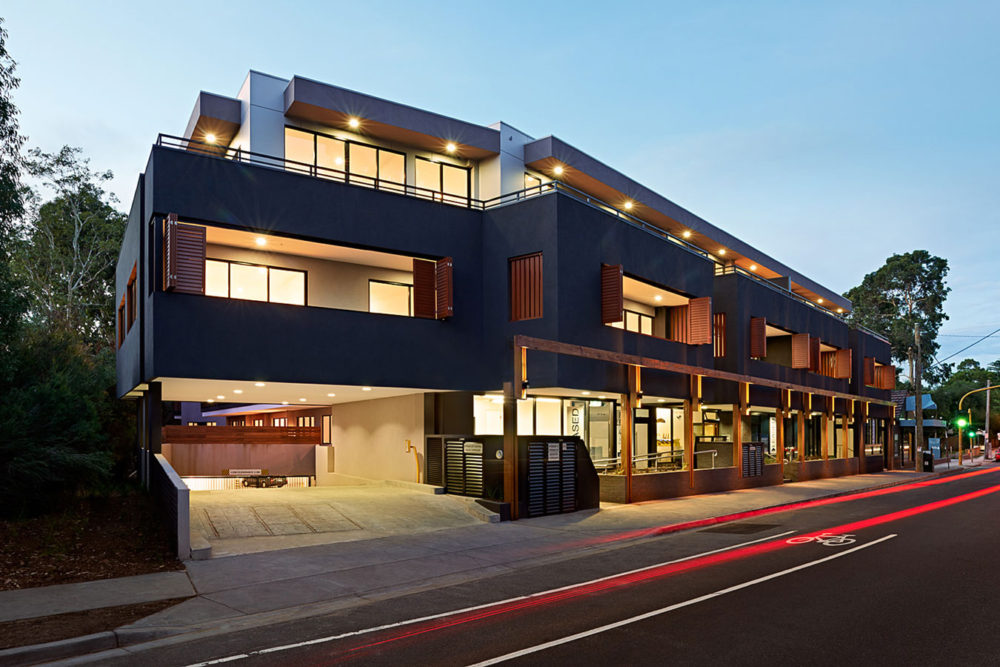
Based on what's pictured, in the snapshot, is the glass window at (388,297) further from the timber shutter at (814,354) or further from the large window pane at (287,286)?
the timber shutter at (814,354)

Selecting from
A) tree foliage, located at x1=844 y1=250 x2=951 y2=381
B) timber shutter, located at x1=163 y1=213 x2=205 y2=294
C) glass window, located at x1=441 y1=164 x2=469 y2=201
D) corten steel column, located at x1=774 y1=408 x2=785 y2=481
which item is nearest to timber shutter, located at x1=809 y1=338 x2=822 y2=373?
corten steel column, located at x1=774 y1=408 x2=785 y2=481

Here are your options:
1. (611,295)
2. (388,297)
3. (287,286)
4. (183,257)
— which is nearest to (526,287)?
(611,295)

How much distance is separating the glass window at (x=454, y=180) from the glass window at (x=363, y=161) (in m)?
2.68

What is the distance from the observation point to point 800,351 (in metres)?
39.4

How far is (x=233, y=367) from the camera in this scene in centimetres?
1908

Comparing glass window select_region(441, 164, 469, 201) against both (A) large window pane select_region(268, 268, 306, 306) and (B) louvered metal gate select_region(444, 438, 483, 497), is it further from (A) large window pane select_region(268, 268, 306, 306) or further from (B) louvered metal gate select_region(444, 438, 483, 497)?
(B) louvered metal gate select_region(444, 438, 483, 497)

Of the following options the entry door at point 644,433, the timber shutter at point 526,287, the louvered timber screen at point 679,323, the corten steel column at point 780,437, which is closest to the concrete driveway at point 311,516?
the timber shutter at point 526,287

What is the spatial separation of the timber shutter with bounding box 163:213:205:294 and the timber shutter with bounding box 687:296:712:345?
18734 mm

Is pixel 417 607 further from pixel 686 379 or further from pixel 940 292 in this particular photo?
pixel 940 292

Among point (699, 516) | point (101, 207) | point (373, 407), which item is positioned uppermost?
point (101, 207)

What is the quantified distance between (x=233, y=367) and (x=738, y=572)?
1320cm

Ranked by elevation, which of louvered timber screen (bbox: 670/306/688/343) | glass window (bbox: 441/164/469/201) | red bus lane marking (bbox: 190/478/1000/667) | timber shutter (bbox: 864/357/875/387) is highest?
glass window (bbox: 441/164/469/201)

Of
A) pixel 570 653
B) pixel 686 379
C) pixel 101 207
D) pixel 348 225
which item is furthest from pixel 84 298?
pixel 570 653

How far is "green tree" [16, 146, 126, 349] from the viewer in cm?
4331
